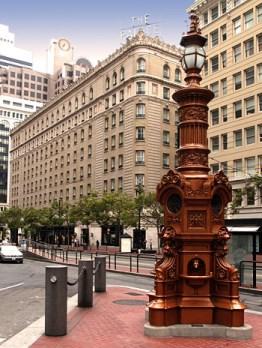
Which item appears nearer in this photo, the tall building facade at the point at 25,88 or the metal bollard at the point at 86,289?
the metal bollard at the point at 86,289

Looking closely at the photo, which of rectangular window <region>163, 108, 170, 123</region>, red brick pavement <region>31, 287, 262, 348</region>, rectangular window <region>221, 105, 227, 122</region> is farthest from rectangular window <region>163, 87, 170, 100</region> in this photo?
red brick pavement <region>31, 287, 262, 348</region>

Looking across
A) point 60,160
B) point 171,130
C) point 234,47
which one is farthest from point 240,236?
point 60,160

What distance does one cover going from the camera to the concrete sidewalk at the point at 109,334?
8.41m

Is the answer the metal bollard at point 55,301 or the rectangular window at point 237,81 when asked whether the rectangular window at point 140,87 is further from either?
the metal bollard at point 55,301

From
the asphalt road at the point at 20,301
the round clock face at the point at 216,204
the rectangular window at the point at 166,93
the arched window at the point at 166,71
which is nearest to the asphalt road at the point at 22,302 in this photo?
the asphalt road at the point at 20,301

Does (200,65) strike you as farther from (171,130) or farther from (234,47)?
(171,130)

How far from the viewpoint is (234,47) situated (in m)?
48.3

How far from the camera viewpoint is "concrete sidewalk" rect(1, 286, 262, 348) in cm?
841

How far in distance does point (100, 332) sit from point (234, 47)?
4315cm

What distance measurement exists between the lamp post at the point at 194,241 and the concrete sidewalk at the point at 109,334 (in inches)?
22.1

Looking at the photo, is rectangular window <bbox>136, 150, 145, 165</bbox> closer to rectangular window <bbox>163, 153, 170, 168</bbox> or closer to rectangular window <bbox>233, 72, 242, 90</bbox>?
rectangular window <bbox>163, 153, 170, 168</bbox>

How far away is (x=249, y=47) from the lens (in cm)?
4659

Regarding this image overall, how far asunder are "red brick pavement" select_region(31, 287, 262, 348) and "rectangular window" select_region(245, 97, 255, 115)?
35.8m

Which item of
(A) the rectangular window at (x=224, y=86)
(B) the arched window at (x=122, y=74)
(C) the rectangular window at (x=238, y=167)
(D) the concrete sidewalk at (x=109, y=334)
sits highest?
(B) the arched window at (x=122, y=74)
